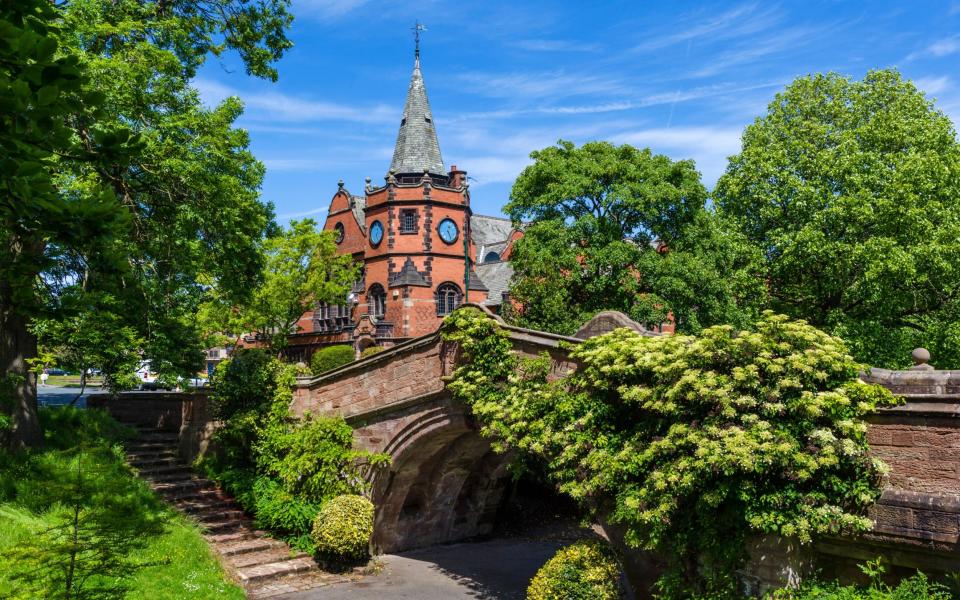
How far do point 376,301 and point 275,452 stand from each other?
27.1 meters

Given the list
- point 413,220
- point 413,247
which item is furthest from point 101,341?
point 413,220

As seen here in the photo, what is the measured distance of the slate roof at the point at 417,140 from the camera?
137 feet

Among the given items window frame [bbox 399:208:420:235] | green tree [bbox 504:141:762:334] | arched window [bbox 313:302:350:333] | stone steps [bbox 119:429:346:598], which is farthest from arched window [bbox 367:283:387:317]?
stone steps [bbox 119:429:346:598]

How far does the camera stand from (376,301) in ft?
137

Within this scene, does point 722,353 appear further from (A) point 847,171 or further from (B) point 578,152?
(B) point 578,152

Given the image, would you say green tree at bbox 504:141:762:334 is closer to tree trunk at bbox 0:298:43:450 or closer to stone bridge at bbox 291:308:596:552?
stone bridge at bbox 291:308:596:552

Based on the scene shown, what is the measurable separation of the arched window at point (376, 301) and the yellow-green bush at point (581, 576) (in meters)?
31.8

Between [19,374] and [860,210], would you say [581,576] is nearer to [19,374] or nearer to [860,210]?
[19,374]

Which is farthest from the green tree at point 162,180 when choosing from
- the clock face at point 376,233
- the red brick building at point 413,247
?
the clock face at point 376,233

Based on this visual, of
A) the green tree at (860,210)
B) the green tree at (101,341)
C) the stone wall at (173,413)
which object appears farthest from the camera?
the green tree at (860,210)

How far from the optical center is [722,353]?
8281mm

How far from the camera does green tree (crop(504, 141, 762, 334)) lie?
2397cm

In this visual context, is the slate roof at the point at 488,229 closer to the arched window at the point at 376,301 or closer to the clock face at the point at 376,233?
the clock face at the point at 376,233

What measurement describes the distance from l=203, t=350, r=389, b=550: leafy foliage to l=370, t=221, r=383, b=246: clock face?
85.2ft
